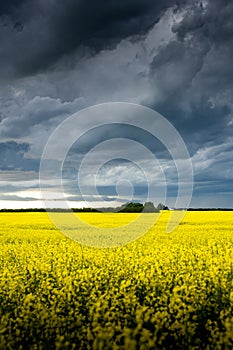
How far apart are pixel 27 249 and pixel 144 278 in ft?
23.0

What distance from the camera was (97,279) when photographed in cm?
1174

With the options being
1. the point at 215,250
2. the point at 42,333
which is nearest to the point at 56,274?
the point at 42,333

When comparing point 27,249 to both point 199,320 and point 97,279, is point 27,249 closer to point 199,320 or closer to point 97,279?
point 97,279

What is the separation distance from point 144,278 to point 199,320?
1.95m

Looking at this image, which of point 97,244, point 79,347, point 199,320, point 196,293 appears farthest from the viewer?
point 97,244

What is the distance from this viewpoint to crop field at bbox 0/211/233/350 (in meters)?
7.65

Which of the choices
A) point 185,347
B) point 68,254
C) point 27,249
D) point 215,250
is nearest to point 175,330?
point 185,347

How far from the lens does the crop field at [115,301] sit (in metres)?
7.65

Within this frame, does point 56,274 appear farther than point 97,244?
No

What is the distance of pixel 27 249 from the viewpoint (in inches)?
650

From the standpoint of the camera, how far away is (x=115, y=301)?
9.71 meters

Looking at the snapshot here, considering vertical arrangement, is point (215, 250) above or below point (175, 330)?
above

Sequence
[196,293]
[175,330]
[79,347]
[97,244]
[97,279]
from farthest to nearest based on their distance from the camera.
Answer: [97,244]
[97,279]
[196,293]
[175,330]
[79,347]

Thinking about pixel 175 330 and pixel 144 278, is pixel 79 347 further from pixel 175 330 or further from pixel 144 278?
pixel 144 278
